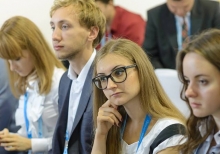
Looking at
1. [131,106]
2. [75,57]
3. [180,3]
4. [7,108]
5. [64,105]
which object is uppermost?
[180,3]

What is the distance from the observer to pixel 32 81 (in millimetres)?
2184

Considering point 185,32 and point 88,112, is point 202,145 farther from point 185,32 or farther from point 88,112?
point 185,32

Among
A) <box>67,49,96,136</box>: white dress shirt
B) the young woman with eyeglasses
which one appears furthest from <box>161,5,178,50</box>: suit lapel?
the young woman with eyeglasses

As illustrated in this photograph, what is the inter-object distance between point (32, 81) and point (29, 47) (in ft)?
0.56

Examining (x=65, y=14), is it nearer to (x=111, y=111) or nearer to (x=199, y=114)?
(x=111, y=111)

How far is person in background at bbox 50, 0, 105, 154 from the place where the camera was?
6.06 feet

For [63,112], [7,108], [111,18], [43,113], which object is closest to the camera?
[63,112]

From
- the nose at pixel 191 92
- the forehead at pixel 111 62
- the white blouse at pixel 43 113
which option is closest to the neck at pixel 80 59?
the white blouse at pixel 43 113

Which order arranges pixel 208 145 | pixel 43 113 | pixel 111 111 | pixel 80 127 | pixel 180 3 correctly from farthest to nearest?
pixel 180 3, pixel 43 113, pixel 80 127, pixel 111 111, pixel 208 145

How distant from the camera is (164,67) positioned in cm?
296

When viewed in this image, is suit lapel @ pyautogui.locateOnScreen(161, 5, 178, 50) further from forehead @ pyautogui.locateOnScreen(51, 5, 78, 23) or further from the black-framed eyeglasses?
the black-framed eyeglasses

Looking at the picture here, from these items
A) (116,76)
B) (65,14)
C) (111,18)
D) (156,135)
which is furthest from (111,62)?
(111,18)

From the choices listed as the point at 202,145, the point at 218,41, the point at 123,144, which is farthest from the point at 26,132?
the point at 218,41

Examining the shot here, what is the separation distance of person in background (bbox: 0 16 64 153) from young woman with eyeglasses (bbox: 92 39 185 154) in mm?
574
